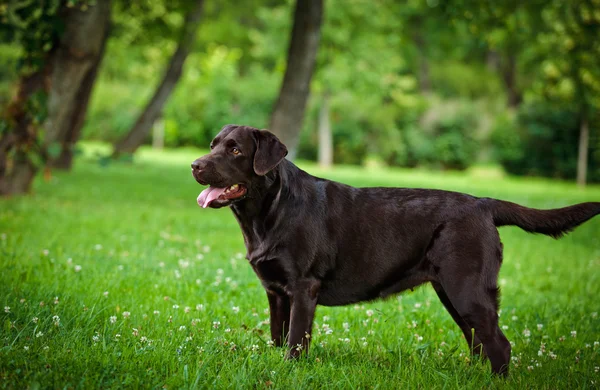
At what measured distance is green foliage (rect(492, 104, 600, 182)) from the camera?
108 feet

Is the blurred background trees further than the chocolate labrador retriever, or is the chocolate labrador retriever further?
the blurred background trees

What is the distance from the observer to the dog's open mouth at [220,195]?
3.96 m

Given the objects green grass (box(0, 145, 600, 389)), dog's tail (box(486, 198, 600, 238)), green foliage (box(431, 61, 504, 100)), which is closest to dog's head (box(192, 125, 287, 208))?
green grass (box(0, 145, 600, 389))

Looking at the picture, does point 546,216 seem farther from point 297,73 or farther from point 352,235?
point 297,73

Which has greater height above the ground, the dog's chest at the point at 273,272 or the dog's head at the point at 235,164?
the dog's head at the point at 235,164

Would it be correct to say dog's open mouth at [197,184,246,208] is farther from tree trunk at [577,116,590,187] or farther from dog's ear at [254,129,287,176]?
tree trunk at [577,116,590,187]

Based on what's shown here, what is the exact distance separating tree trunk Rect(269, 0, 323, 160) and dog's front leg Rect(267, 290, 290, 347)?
9137 mm

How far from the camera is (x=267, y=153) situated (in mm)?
4016

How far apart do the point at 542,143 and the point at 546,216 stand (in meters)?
32.1

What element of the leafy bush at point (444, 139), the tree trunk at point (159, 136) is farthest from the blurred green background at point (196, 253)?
the tree trunk at point (159, 136)

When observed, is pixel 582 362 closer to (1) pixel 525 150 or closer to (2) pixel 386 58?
(2) pixel 386 58

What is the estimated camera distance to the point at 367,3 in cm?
2775

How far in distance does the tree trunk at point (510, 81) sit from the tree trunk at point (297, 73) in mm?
38670

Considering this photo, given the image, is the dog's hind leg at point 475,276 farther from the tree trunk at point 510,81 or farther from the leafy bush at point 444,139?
the tree trunk at point 510,81
